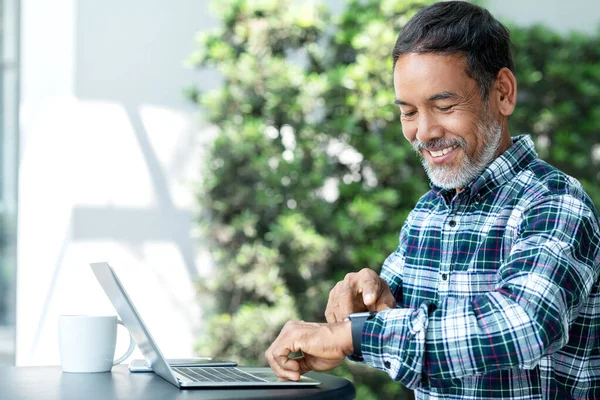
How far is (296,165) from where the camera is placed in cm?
351

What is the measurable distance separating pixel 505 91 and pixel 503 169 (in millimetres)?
143

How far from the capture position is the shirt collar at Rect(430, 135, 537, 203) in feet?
4.65

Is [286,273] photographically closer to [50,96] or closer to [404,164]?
[404,164]

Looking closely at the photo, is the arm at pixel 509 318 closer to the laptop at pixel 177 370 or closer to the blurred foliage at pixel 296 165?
the laptop at pixel 177 370

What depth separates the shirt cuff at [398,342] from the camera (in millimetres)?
1172

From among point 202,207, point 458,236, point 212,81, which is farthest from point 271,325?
point 458,236

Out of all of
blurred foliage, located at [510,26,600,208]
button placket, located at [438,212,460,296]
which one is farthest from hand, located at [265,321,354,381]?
blurred foliage, located at [510,26,600,208]

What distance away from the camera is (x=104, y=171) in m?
3.60

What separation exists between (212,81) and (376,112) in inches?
30.6

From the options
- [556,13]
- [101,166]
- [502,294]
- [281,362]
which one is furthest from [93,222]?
[556,13]

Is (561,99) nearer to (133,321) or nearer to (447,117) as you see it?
(447,117)

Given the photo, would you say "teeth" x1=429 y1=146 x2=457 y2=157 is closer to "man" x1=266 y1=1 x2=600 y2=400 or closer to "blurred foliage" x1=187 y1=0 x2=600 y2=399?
"man" x1=266 y1=1 x2=600 y2=400

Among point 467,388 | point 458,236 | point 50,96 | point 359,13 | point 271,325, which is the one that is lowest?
point 271,325

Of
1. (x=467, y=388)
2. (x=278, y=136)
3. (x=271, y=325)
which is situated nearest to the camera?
(x=467, y=388)
